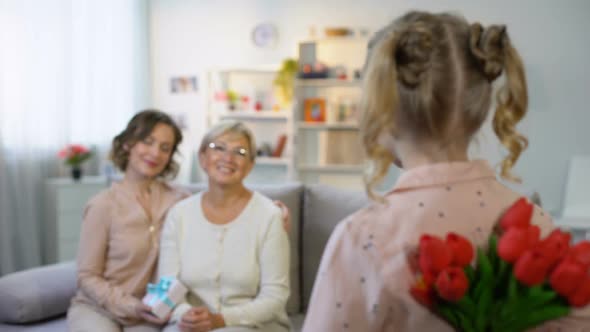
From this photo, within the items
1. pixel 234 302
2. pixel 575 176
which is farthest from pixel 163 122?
pixel 575 176

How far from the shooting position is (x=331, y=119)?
5.33m

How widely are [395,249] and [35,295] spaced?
1.77 metres

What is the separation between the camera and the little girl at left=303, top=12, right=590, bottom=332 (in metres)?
0.74

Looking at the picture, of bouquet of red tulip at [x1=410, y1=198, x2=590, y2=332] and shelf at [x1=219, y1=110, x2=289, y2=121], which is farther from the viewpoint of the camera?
shelf at [x1=219, y1=110, x2=289, y2=121]

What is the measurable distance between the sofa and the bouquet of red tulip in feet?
5.07

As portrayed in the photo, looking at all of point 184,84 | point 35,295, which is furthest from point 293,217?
point 184,84

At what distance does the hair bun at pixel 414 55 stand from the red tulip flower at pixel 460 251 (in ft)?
0.66

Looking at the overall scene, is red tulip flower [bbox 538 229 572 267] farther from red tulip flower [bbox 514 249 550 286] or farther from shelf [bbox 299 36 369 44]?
A: shelf [bbox 299 36 369 44]

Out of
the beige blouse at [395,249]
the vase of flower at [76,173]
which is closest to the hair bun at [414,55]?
the beige blouse at [395,249]

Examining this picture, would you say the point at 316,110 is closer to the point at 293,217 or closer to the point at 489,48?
the point at 293,217

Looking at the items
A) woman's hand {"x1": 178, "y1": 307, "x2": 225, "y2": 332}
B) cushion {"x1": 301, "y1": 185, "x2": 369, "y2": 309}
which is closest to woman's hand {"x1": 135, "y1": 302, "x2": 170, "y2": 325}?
woman's hand {"x1": 178, "y1": 307, "x2": 225, "y2": 332}

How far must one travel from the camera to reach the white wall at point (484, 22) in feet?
16.7

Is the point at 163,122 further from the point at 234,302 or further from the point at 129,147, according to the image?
the point at 234,302

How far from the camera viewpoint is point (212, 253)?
76.2 inches
